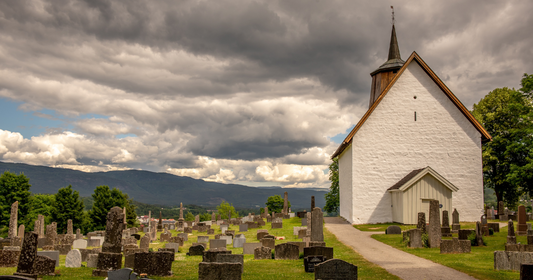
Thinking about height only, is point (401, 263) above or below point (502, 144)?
below

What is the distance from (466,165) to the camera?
2705cm

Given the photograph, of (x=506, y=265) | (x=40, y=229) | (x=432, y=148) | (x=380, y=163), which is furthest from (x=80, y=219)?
(x=506, y=265)

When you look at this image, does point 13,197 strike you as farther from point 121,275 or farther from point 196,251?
point 121,275

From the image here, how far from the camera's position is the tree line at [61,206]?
4312cm

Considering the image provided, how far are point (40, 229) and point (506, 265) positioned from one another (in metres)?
28.6

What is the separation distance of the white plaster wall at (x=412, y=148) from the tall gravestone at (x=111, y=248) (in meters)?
19.5

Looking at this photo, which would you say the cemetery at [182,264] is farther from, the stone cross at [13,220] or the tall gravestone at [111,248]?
the stone cross at [13,220]

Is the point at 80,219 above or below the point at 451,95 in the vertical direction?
below

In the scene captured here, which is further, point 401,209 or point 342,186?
point 342,186

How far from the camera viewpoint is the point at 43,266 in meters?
10.4

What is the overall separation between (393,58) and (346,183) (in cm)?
1484

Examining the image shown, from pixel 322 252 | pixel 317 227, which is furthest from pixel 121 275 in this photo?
pixel 317 227

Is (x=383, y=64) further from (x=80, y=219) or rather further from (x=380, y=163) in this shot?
(x=80, y=219)

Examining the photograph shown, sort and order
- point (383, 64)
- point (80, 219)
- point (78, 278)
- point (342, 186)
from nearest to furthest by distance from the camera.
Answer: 1. point (78, 278)
2. point (342, 186)
3. point (383, 64)
4. point (80, 219)
